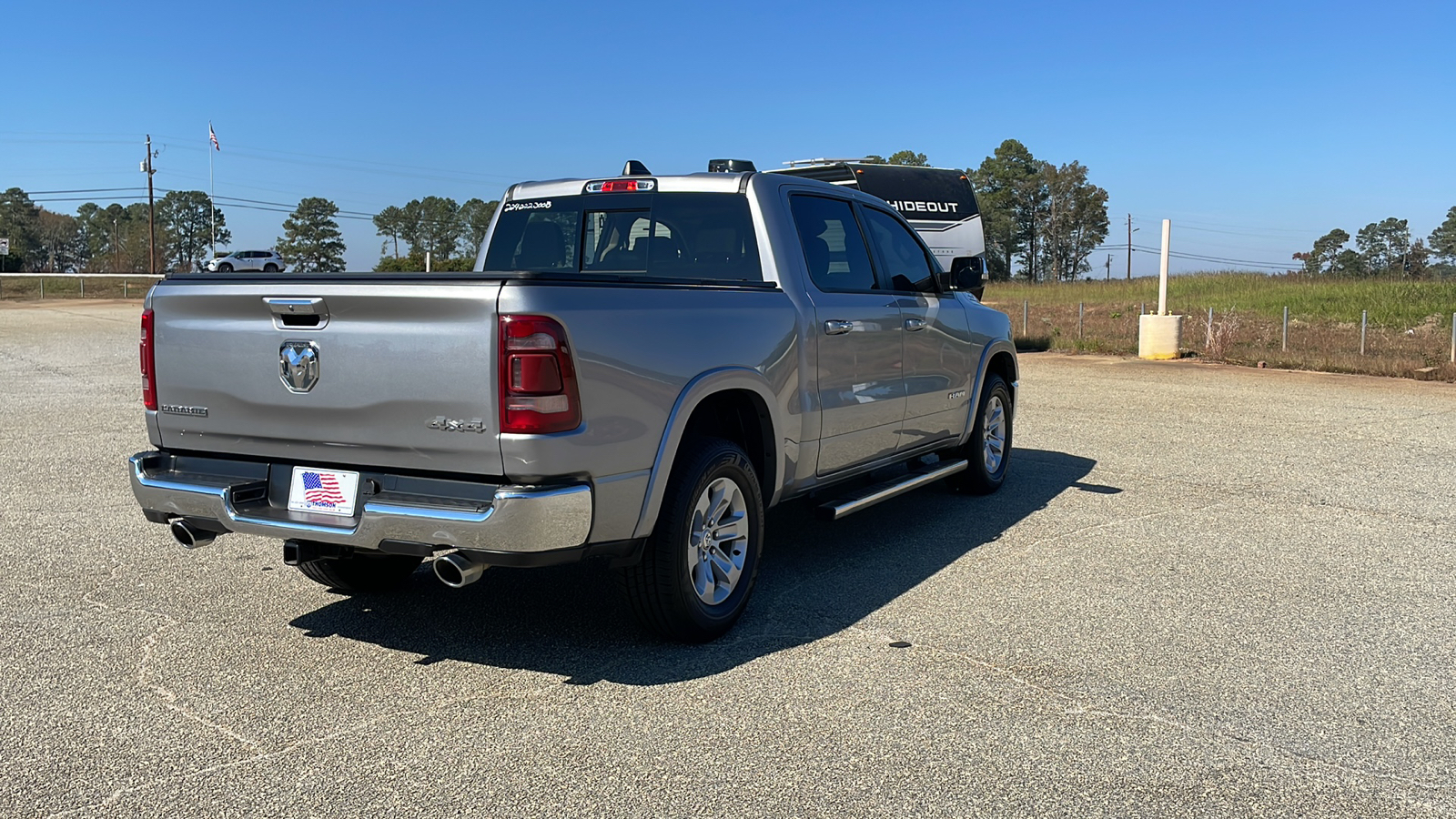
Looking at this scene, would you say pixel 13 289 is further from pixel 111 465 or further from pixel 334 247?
pixel 111 465

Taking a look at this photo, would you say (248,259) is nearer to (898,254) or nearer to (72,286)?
(72,286)

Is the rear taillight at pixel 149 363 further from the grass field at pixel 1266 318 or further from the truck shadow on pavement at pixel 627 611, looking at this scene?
the grass field at pixel 1266 318

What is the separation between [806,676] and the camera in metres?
4.40

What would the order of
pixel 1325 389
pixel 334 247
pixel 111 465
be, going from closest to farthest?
1. pixel 111 465
2. pixel 1325 389
3. pixel 334 247

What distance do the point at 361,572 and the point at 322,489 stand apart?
1391 millimetres

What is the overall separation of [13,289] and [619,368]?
63471 millimetres

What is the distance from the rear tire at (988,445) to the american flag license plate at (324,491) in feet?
14.9

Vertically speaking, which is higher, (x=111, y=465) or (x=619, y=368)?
(x=619, y=368)

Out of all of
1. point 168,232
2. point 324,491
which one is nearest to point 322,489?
point 324,491

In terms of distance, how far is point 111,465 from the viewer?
29.4ft

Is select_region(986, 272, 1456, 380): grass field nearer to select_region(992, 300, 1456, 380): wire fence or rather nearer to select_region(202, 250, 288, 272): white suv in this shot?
select_region(992, 300, 1456, 380): wire fence

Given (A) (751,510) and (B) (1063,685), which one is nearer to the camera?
(B) (1063,685)

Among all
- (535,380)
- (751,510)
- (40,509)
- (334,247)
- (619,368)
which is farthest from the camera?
(334,247)

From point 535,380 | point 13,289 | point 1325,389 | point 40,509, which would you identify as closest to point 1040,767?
point 535,380
